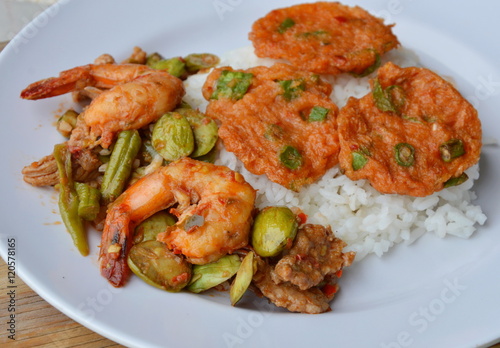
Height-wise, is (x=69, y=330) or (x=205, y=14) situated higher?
(x=205, y=14)

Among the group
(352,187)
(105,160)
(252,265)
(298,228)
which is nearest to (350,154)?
(352,187)

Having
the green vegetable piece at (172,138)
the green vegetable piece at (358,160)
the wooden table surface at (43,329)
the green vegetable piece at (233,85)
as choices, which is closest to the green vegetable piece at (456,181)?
the green vegetable piece at (358,160)

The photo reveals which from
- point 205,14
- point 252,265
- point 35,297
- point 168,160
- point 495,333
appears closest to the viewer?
point 495,333

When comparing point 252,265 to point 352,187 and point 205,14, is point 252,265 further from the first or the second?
point 205,14

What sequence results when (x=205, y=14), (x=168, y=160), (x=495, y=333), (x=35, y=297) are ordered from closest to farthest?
(x=495, y=333)
(x=35, y=297)
(x=168, y=160)
(x=205, y=14)

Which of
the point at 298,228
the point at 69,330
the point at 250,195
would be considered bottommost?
the point at 69,330

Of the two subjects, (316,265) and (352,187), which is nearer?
(316,265)

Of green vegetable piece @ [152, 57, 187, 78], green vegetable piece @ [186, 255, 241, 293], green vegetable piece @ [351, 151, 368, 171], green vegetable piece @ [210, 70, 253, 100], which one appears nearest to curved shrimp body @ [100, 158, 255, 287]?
green vegetable piece @ [186, 255, 241, 293]

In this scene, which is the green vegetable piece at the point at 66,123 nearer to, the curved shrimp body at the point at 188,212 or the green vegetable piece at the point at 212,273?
the curved shrimp body at the point at 188,212
